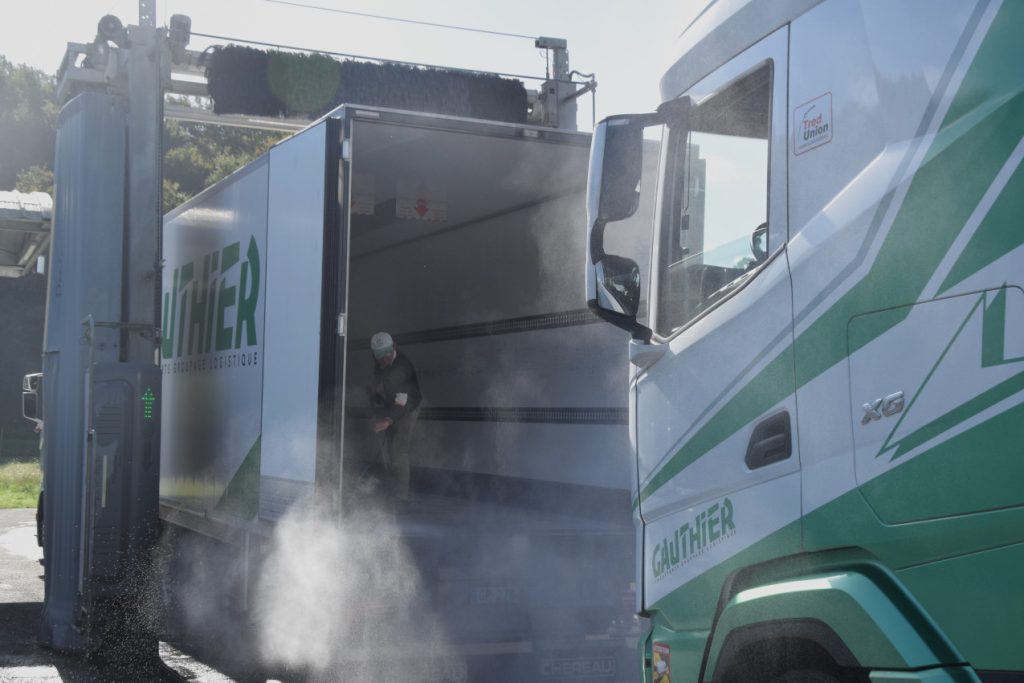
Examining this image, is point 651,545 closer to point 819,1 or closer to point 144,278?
point 819,1

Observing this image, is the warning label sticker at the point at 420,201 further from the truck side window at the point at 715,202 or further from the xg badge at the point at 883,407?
the xg badge at the point at 883,407

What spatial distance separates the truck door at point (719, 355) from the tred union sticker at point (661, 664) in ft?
0.43

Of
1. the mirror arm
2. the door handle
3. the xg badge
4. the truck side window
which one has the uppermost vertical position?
the truck side window

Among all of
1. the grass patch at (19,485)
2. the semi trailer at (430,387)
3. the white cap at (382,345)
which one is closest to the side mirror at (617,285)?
the semi trailer at (430,387)

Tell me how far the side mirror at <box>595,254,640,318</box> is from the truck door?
146 millimetres

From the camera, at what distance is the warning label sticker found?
31.7 ft

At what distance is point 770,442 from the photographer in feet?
10.8

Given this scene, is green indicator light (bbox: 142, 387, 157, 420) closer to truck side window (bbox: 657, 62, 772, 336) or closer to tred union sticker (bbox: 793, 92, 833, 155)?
truck side window (bbox: 657, 62, 772, 336)

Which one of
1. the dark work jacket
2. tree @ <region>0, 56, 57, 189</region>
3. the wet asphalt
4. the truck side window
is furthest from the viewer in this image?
tree @ <region>0, 56, 57, 189</region>

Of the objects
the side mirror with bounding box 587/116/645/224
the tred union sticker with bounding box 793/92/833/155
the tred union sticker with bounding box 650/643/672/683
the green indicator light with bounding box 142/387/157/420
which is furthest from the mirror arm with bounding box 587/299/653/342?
the green indicator light with bounding box 142/387/157/420

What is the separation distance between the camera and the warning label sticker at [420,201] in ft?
31.7

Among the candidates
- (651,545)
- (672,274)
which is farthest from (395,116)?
(651,545)

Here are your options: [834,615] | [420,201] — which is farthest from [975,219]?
[420,201]

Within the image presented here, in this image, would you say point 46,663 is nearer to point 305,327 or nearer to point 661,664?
point 305,327
